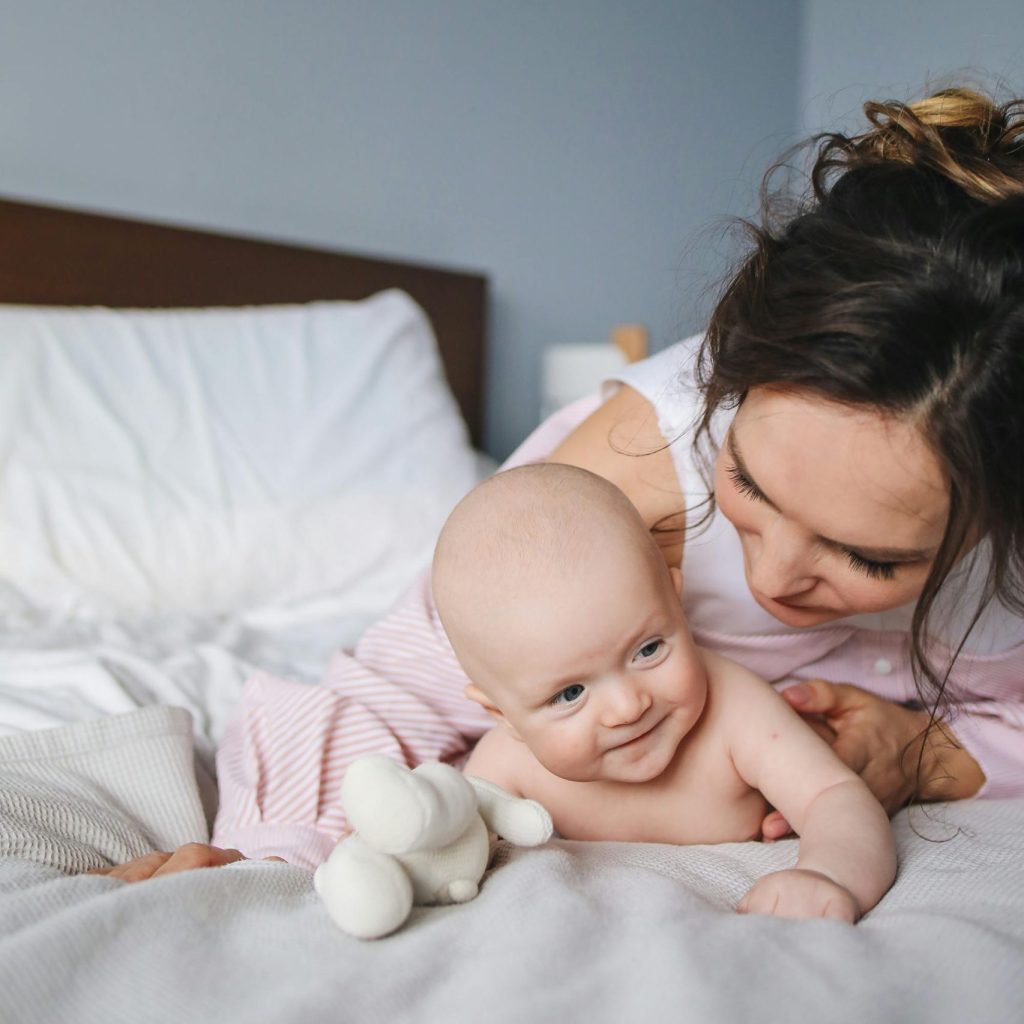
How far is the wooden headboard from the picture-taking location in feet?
6.34

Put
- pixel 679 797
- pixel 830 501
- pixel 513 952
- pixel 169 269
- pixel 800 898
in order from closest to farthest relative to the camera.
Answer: pixel 513 952 → pixel 800 898 → pixel 830 501 → pixel 679 797 → pixel 169 269

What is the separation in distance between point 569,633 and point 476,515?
0.41 feet

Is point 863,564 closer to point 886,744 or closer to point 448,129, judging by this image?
point 886,744

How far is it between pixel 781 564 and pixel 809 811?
19cm

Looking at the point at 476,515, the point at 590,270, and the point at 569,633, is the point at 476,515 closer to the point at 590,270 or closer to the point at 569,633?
the point at 569,633

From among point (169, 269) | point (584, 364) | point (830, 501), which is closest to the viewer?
point (830, 501)

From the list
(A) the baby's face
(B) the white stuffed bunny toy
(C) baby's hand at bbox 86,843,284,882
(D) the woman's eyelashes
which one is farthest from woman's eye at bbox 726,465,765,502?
(C) baby's hand at bbox 86,843,284,882

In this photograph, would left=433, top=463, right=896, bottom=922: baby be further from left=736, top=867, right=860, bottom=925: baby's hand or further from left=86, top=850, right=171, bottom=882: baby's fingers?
left=86, top=850, right=171, bottom=882: baby's fingers

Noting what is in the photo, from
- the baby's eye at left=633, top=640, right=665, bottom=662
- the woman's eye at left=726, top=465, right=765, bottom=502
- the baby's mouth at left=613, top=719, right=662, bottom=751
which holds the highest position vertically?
the woman's eye at left=726, top=465, right=765, bottom=502

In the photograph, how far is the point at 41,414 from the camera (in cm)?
169

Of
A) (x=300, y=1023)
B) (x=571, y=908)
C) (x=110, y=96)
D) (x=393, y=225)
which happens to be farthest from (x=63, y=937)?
(x=393, y=225)

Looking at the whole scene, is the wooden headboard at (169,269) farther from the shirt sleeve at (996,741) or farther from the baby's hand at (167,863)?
the shirt sleeve at (996,741)

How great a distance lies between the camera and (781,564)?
838mm

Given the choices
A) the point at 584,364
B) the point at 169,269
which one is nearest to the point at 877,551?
the point at 169,269
